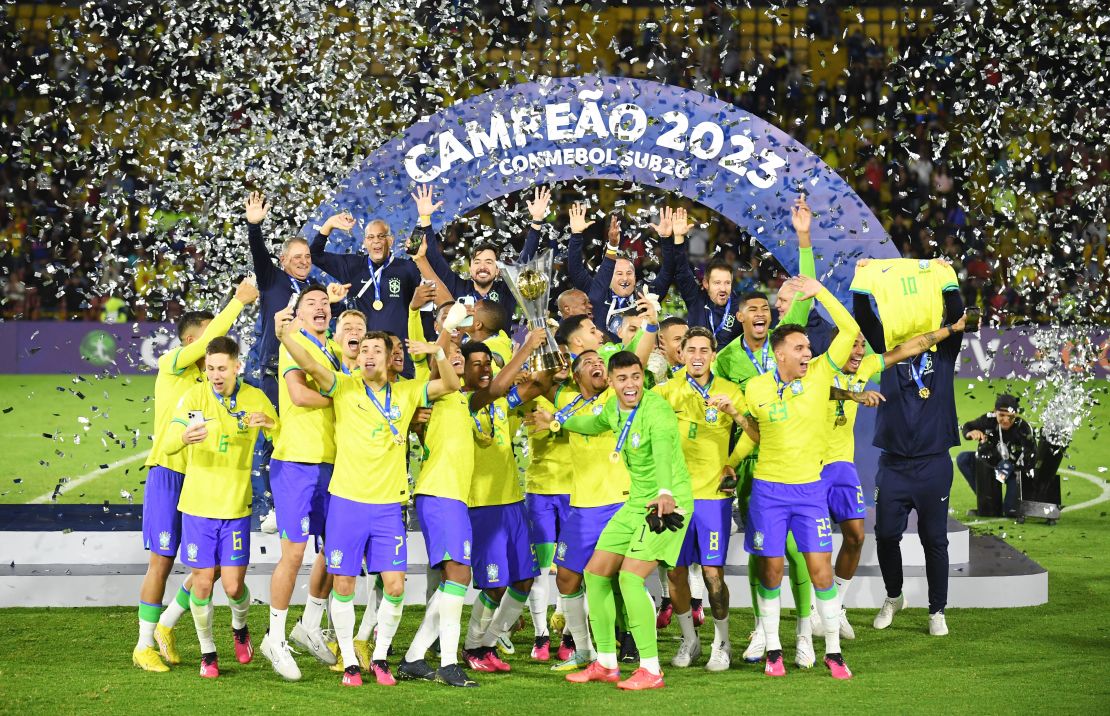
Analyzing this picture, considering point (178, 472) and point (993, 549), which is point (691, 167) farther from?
point (178, 472)

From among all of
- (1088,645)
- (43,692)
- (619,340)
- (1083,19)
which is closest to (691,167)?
(619,340)

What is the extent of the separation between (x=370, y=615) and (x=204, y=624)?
87 cm

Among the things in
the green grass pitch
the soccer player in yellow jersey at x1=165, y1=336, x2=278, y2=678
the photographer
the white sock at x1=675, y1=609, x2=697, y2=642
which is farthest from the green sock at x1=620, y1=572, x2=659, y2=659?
the photographer

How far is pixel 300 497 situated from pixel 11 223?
16044 mm

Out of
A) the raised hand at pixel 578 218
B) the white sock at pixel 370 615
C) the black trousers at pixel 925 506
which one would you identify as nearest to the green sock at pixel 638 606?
the white sock at pixel 370 615

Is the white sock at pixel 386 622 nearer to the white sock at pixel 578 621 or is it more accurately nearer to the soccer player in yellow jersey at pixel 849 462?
the white sock at pixel 578 621

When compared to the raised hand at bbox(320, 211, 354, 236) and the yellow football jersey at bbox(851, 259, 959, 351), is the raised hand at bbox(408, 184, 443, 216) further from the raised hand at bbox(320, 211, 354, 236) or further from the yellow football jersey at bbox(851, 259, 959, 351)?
the yellow football jersey at bbox(851, 259, 959, 351)

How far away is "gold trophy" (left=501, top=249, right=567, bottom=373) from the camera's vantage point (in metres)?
6.54

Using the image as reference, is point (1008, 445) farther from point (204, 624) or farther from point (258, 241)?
point (204, 624)

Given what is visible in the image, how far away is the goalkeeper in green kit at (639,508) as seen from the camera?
20.5 feet

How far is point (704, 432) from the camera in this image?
22.7 ft

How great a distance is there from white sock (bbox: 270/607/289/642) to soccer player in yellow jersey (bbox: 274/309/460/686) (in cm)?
29

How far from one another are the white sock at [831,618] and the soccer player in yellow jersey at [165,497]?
303cm

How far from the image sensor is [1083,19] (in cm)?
1541
